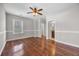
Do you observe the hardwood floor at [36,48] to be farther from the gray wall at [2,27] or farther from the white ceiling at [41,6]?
the white ceiling at [41,6]

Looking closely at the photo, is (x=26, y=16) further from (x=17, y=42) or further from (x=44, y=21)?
(x=17, y=42)

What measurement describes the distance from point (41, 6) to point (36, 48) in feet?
2.55

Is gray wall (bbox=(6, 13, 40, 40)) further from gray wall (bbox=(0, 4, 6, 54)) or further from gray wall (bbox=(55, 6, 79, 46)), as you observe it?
gray wall (bbox=(55, 6, 79, 46))

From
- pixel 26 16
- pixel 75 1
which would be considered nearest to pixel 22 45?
pixel 26 16

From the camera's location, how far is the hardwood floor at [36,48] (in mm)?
1997

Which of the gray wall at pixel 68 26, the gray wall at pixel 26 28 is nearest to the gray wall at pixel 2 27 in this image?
the gray wall at pixel 26 28

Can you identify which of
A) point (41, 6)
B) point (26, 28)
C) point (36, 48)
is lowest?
point (36, 48)

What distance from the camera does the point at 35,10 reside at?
79.2 inches

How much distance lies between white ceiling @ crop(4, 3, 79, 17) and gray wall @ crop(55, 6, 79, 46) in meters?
0.09

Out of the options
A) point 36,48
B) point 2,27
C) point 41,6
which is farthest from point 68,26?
point 2,27

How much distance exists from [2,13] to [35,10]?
23.3 inches

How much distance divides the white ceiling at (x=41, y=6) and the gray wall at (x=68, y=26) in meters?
0.09

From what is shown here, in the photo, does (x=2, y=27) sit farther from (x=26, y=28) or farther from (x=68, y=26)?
(x=68, y=26)

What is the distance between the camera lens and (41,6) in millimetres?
1993
